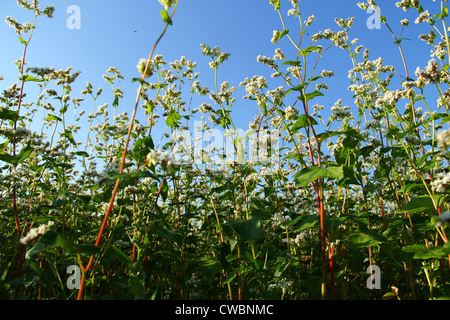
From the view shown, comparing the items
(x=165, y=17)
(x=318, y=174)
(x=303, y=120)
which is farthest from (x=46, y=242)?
(x=303, y=120)

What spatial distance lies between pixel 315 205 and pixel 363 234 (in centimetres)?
166

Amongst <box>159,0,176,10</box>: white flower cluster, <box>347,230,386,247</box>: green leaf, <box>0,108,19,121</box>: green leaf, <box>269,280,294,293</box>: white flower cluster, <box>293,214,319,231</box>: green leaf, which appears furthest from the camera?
<box>0,108,19,121</box>: green leaf

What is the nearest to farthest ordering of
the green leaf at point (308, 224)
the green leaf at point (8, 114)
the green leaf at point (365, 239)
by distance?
the green leaf at point (365, 239) < the green leaf at point (308, 224) < the green leaf at point (8, 114)

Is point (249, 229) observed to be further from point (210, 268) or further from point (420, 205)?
point (420, 205)

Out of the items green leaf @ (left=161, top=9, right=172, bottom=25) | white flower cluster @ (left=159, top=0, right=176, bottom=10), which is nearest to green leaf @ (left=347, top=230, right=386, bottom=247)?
green leaf @ (left=161, top=9, right=172, bottom=25)

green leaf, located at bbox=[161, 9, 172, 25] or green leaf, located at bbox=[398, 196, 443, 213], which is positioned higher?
green leaf, located at bbox=[161, 9, 172, 25]

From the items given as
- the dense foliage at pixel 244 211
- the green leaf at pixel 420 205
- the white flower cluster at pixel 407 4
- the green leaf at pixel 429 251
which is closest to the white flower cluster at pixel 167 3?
the dense foliage at pixel 244 211

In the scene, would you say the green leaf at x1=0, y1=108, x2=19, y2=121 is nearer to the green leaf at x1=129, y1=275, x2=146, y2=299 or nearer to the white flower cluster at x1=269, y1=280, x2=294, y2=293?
the green leaf at x1=129, y1=275, x2=146, y2=299

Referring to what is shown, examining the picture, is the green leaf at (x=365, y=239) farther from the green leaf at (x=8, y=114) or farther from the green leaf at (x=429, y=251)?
the green leaf at (x=8, y=114)

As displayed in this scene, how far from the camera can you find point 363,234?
2.41 metres

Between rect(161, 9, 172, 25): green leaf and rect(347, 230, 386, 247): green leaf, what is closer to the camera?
rect(161, 9, 172, 25): green leaf

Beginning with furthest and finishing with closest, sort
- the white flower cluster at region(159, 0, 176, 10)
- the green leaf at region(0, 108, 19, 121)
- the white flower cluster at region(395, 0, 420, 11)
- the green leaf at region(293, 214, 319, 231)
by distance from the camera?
the white flower cluster at region(395, 0, 420, 11), the green leaf at region(0, 108, 19, 121), the green leaf at region(293, 214, 319, 231), the white flower cluster at region(159, 0, 176, 10)
